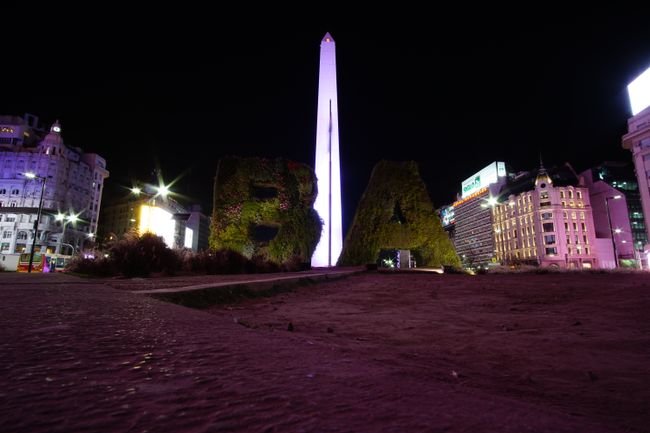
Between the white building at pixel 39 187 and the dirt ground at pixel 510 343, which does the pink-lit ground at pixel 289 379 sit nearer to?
the dirt ground at pixel 510 343

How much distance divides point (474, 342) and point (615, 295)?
5.46 m

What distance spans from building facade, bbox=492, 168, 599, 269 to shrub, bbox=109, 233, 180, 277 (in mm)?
73347

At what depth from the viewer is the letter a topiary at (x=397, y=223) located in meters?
21.8

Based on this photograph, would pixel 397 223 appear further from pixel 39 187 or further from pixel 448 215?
pixel 448 215

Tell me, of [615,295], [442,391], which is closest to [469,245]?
[615,295]

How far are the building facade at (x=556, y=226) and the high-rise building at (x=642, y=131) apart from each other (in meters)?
31.6

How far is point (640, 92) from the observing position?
42.3m

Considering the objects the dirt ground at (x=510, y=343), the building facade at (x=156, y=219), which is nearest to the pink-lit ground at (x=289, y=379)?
the dirt ground at (x=510, y=343)

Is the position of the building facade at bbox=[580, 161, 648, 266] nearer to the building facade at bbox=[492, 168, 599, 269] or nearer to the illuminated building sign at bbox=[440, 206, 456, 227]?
the building facade at bbox=[492, 168, 599, 269]

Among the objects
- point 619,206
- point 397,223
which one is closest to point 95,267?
point 397,223

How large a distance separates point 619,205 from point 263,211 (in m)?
86.8

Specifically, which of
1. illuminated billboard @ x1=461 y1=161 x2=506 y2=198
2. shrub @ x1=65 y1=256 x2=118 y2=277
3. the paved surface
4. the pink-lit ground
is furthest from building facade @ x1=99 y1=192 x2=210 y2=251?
illuminated billboard @ x1=461 y1=161 x2=506 y2=198

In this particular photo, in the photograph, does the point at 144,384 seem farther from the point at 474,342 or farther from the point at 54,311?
the point at 474,342

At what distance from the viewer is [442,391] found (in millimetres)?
1228
